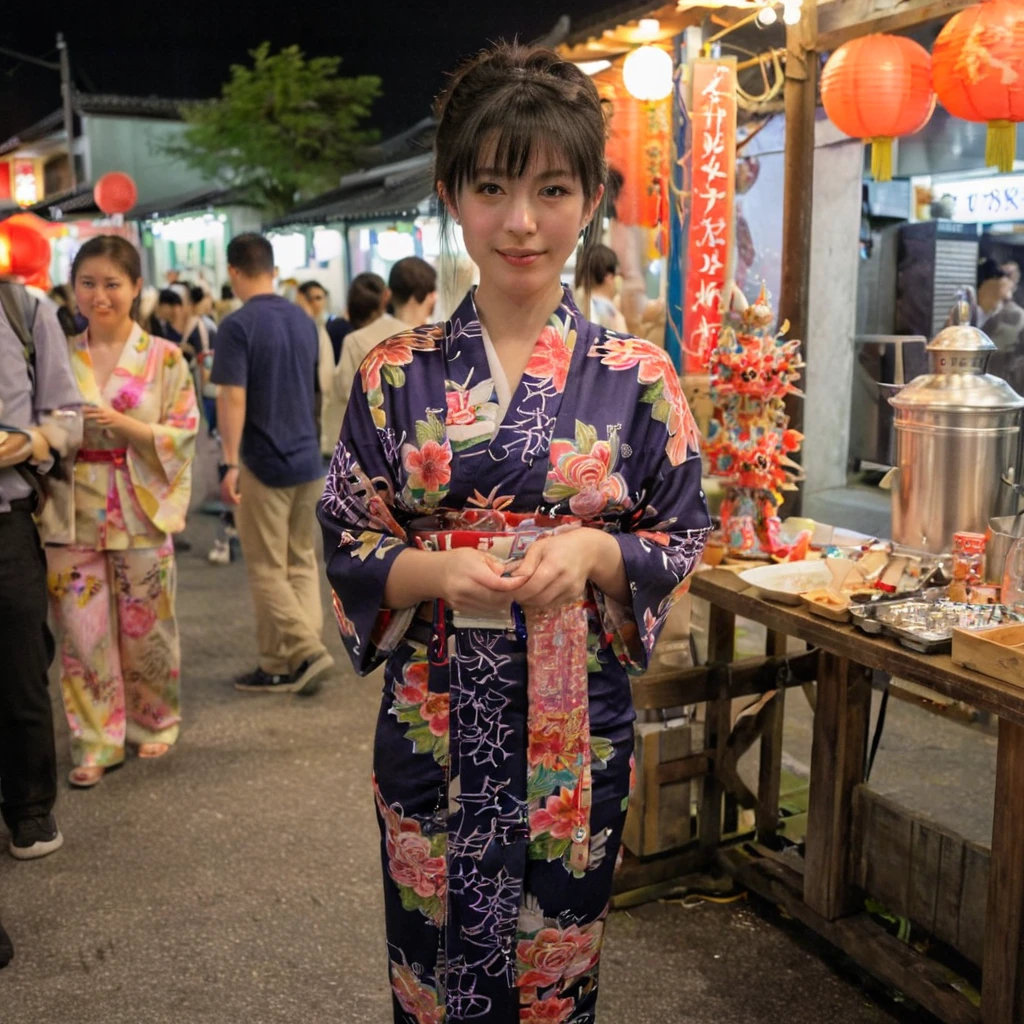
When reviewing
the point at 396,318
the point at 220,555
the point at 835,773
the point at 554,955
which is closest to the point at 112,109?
the point at 220,555

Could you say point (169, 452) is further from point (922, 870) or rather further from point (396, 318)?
point (922, 870)

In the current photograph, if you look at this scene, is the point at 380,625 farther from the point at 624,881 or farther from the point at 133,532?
the point at 133,532

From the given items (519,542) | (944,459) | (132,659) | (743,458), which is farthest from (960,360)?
(132,659)

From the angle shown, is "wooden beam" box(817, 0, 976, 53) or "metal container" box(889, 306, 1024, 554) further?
"wooden beam" box(817, 0, 976, 53)

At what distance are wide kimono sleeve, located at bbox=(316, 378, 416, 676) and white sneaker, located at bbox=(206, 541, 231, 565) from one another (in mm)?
6436

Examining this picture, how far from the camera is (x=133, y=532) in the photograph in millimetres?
4188

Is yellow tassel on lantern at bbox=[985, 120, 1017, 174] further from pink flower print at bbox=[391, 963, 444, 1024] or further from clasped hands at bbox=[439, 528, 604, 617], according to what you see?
pink flower print at bbox=[391, 963, 444, 1024]

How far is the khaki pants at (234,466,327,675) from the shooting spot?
5.20m

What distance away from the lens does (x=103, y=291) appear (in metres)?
4.12

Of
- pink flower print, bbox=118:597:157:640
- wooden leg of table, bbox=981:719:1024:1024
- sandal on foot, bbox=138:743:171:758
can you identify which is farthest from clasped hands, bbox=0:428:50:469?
wooden leg of table, bbox=981:719:1024:1024

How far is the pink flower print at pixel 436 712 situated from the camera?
187cm

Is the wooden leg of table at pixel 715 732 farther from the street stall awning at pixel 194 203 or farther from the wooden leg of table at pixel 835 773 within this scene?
the street stall awning at pixel 194 203

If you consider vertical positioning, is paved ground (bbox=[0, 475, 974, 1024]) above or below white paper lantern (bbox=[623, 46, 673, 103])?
below

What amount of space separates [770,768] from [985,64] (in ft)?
7.74
